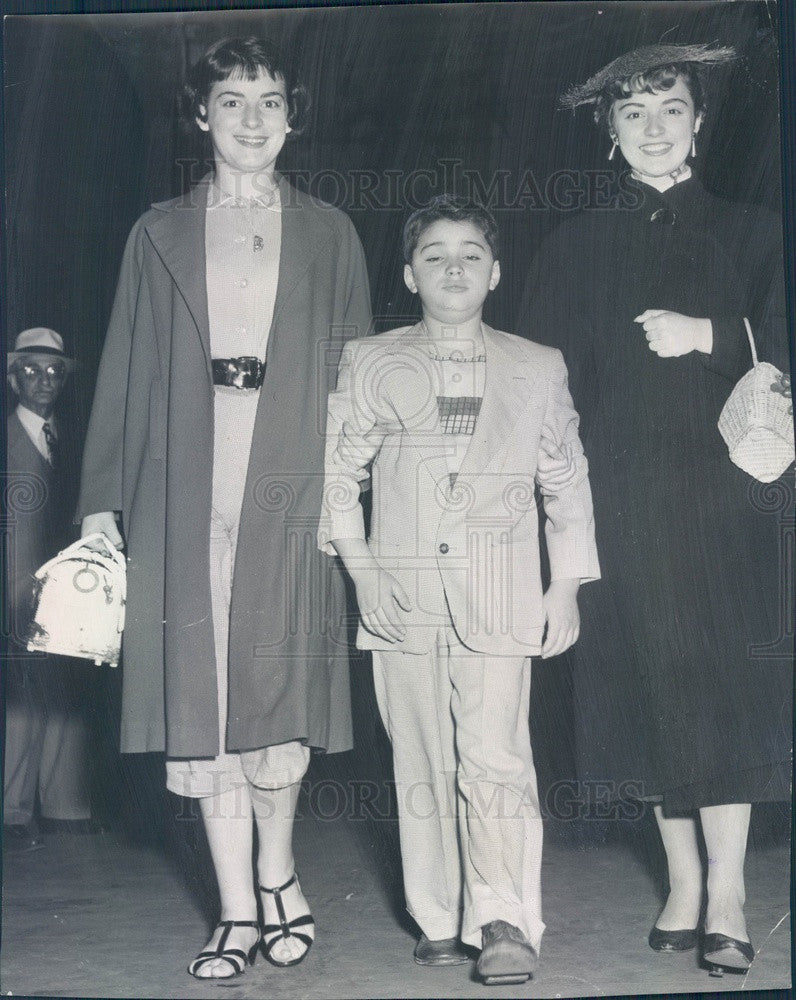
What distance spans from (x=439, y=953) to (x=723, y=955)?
2.18 ft

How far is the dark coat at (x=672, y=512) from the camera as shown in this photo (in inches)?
103

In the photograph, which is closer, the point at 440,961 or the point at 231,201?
the point at 440,961

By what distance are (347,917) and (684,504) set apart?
1.26 m

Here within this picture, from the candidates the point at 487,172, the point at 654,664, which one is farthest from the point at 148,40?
the point at 654,664

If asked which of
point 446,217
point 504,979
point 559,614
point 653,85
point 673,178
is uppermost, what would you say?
point 653,85

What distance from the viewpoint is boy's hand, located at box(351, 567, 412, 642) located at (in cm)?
256

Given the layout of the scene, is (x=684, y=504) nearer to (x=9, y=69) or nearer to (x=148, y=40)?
(x=148, y=40)

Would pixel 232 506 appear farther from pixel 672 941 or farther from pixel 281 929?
pixel 672 941

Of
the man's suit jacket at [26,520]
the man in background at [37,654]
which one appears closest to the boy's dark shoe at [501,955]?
the man in background at [37,654]

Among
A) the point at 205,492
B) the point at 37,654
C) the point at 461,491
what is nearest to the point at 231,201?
the point at 205,492

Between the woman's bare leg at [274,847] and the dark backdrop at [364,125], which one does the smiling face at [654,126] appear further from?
the woman's bare leg at [274,847]

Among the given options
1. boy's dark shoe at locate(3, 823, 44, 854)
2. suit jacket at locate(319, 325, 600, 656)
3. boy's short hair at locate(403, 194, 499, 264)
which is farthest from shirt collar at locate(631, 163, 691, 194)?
boy's dark shoe at locate(3, 823, 44, 854)

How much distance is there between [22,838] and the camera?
271 cm

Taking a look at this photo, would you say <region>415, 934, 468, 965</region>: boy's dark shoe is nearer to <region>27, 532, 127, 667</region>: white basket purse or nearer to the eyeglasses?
<region>27, 532, 127, 667</region>: white basket purse
